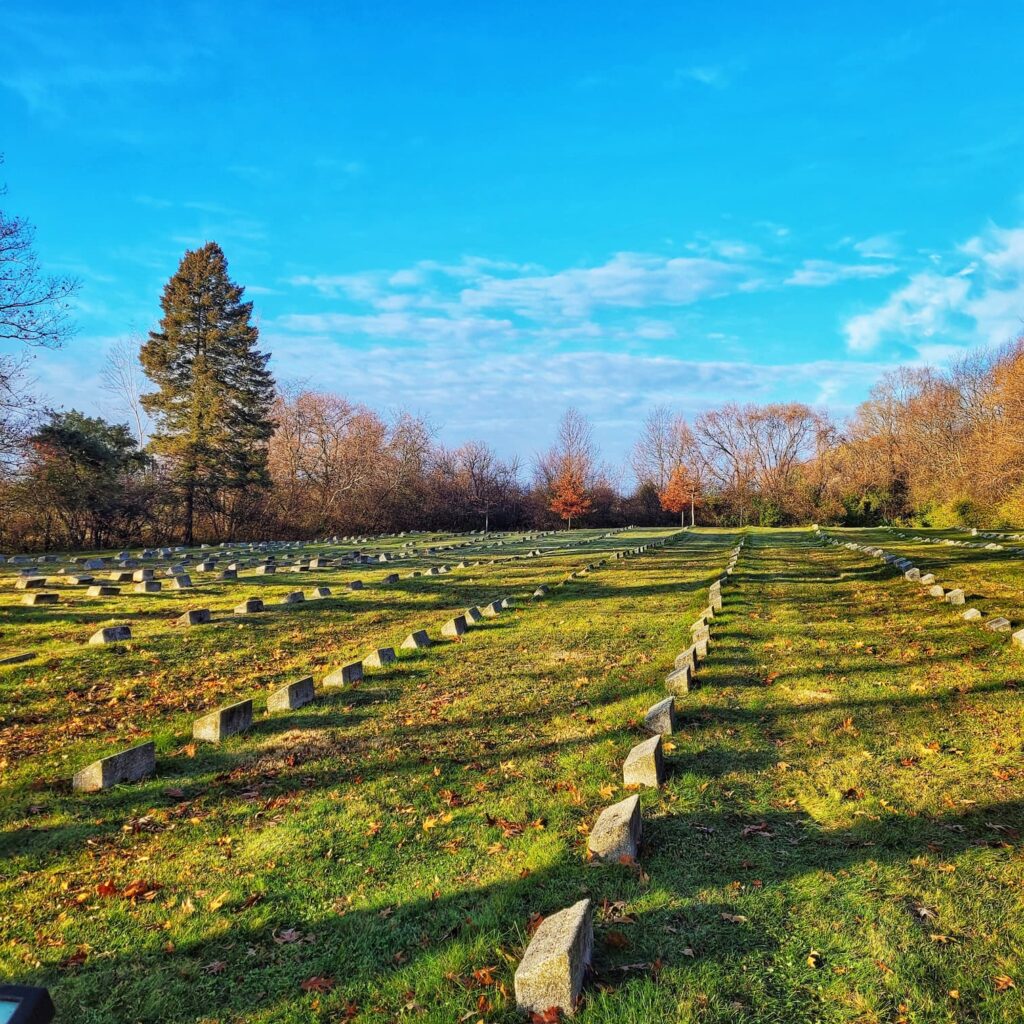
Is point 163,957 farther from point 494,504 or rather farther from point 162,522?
point 494,504

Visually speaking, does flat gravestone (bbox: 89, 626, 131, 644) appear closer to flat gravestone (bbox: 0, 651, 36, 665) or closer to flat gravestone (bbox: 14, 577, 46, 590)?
flat gravestone (bbox: 0, 651, 36, 665)

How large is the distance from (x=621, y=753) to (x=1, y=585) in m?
12.8

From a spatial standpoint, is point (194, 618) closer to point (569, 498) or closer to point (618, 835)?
point (618, 835)

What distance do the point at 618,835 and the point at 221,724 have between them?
338 cm

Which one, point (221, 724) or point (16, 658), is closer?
point (221, 724)

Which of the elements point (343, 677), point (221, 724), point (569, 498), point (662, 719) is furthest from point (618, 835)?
point (569, 498)

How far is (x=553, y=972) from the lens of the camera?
7.70 feet

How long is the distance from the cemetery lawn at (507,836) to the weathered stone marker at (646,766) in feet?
0.33

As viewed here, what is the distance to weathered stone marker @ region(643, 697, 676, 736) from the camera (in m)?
5.10

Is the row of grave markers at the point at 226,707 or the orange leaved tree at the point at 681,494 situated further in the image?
the orange leaved tree at the point at 681,494

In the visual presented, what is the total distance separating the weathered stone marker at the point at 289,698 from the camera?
5.71 metres

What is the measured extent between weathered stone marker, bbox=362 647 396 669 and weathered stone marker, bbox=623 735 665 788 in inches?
138

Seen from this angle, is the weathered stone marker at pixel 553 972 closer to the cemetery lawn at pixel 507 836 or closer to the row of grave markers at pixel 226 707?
the cemetery lawn at pixel 507 836

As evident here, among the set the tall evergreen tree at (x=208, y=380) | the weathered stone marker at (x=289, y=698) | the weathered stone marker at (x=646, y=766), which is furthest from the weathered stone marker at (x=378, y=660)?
the tall evergreen tree at (x=208, y=380)
